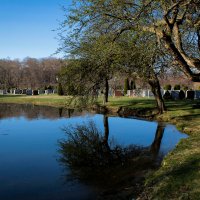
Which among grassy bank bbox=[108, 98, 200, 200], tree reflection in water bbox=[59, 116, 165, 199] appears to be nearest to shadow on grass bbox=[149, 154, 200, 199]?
grassy bank bbox=[108, 98, 200, 200]

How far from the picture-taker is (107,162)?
12.7m

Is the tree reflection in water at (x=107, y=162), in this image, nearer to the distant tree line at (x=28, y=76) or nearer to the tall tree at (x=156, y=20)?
the tall tree at (x=156, y=20)

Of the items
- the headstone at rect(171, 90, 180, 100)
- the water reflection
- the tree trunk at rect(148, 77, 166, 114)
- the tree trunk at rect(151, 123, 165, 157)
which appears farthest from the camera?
the headstone at rect(171, 90, 180, 100)

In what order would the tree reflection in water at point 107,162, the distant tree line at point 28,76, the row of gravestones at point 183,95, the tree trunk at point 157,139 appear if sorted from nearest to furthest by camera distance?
the tree reflection in water at point 107,162, the tree trunk at point 157,139, the row of gravestones at point 183,95, the distant tree line at point 28,76

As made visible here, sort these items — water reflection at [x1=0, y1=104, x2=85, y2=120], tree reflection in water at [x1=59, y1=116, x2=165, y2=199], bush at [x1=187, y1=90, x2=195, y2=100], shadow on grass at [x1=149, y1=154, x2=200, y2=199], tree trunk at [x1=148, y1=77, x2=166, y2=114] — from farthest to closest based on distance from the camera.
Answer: bush at [x1=187, y1=90, x2=195, y2=100] → water reflection at [x1=0, y1=104, x2=85, y2=120] → tree trunk at [x1=148, y1=77, x2=166, y2=114] → tree reflection in water at [x1=59, y1=116, x2=165, y2=199] → shadow on grass at [x1=149, y1=154, x2=200, y2=199]

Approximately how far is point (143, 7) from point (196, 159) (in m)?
4.63

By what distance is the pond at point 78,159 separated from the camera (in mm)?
9594

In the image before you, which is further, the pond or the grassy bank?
the pond

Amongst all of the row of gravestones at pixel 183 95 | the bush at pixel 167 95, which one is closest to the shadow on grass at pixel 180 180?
the bush at pixel 167 95

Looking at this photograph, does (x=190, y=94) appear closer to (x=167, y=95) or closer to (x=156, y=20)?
(x=167, y=95)

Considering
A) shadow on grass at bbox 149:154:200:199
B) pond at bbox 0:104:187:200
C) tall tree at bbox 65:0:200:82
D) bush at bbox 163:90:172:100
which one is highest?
tall tree at bbox 65:0:200:82

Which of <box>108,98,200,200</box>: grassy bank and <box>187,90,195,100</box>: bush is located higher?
<box>187,90,195,100</box>: bush

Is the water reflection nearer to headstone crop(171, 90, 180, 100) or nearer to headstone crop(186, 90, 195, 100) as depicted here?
headstone crop(171, 90, 180, 100)

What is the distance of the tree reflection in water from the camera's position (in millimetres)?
9859
